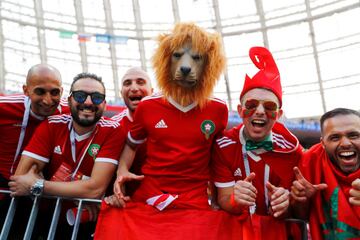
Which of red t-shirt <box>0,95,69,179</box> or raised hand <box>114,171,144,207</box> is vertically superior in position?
red t-shirt <box>0,95,69,179</box>

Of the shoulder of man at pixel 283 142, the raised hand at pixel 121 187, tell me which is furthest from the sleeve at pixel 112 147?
the shoulder of man at pixel 283 142

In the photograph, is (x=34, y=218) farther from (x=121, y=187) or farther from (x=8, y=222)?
(x=121, y=187)

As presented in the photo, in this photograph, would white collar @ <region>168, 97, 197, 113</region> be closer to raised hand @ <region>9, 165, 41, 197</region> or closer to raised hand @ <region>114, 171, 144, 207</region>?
raised hand @ <region>114, 171, 144, 207</region>

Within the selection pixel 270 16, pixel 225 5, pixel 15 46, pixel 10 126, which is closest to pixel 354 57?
pixel 270 16

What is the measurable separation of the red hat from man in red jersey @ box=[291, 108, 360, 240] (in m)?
0.36

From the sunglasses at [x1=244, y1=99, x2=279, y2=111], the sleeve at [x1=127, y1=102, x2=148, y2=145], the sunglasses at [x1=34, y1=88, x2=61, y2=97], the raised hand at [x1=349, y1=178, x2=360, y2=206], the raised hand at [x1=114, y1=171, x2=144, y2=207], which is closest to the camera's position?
the raised hand at [x1=349, y1=178, x2=360, y2=206]

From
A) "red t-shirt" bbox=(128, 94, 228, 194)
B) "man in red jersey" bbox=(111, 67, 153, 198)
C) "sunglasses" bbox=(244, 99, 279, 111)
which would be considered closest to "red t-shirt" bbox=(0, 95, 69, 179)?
"man in red jersey" bbox=(111, 67, 153, 198)

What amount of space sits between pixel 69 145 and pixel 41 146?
170 mm

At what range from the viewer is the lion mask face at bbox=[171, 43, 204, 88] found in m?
2.16

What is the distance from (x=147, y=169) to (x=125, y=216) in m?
0.32

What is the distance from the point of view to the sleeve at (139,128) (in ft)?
7.38

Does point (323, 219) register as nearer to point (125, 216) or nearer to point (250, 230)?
point (250, 230)

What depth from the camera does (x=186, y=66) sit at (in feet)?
7.06

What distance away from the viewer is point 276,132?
228cm
